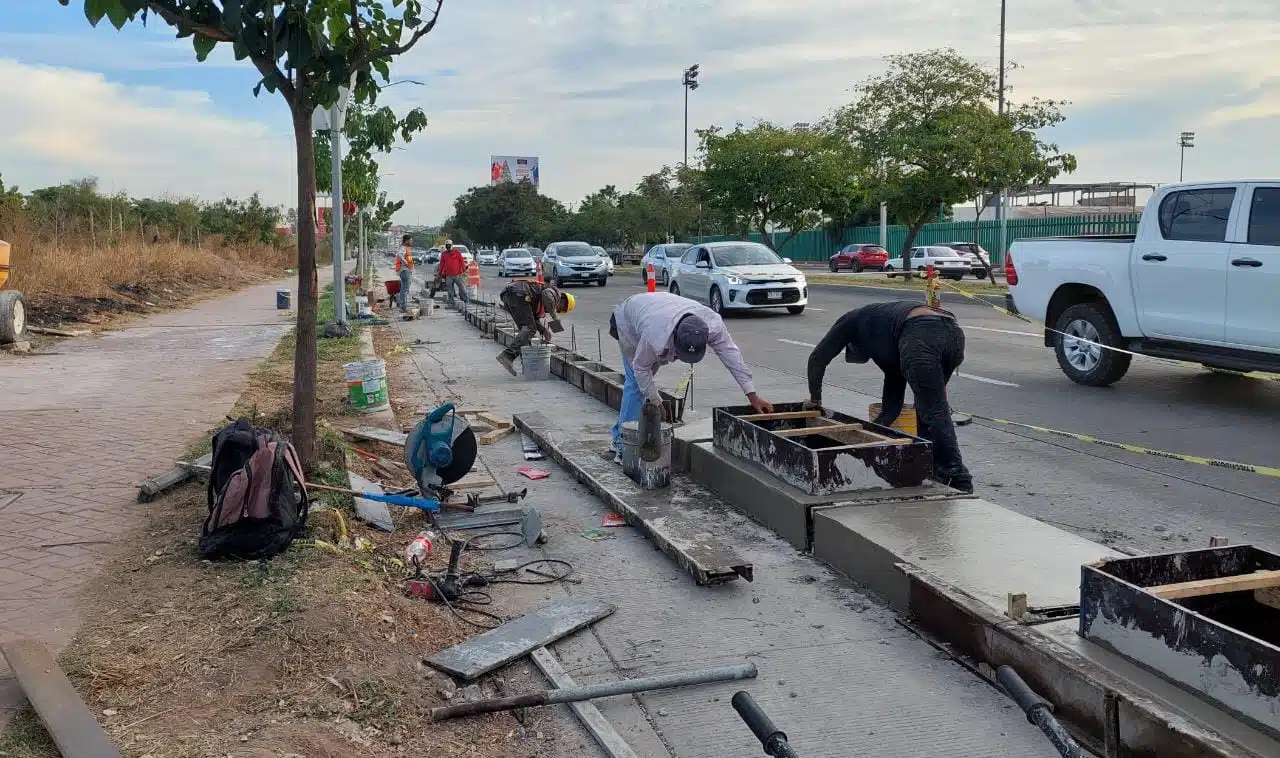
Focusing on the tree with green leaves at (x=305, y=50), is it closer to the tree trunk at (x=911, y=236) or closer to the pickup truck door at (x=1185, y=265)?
the pickup truck door at (x=1185, y=265)

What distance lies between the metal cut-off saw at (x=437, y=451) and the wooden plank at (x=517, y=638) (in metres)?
1.83

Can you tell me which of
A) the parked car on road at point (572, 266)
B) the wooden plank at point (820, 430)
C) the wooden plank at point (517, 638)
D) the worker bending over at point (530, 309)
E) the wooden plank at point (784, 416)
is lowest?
the wooden plank at point (517, 638)

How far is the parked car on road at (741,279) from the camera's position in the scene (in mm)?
20778

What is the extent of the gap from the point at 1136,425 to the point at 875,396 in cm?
260

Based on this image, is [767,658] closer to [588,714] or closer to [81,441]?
[588,714]

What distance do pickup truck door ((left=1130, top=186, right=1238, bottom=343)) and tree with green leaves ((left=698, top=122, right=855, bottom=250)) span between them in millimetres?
31285

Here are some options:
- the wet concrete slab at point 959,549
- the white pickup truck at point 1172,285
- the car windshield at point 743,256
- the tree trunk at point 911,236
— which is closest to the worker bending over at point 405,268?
the car windshield at point 743,256

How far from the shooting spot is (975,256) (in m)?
39.5

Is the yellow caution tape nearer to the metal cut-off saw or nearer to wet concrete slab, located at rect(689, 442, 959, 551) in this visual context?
wet concrete slab, located at rect(689, 442, 959, 551)

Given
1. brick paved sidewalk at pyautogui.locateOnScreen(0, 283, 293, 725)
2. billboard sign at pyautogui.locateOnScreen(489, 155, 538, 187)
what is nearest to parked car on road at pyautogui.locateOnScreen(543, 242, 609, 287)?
brick paved sidewalk at pyautogui.locateOnScreen(0, 283, 293, 725)

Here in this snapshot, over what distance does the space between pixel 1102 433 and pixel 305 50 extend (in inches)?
270

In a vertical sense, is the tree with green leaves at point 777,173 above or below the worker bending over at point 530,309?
above

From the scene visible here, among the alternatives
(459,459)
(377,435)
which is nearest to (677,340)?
(459,459)

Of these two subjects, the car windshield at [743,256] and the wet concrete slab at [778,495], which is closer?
the wet concrete slab at [778,495]
